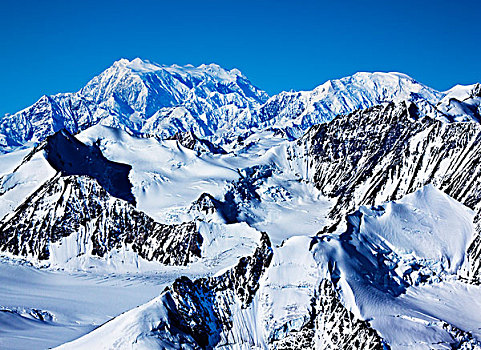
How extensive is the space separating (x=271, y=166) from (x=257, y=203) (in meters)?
20.3

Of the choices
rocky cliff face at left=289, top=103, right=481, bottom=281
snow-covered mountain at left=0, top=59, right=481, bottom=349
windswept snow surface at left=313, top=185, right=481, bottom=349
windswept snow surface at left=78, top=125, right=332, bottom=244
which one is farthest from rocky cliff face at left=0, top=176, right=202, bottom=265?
windswept snow surface at left=313, top=185, right=481, bottom=349

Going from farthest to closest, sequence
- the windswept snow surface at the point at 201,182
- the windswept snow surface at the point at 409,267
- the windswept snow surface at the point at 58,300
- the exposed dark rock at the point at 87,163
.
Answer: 1. the exposed dark rock at the point at 87,163
2. the windswept snow surface at the point at 201,182
3. the windswept snow surface at the point at 58,300
4. the windswept snow surface at the point at 409,267

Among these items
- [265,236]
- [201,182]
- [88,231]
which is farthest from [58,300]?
[201,182]

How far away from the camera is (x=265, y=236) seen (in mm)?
93875

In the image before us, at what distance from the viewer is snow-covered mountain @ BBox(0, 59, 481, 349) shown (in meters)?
72.0

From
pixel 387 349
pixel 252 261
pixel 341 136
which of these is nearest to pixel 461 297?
pixel 387 349

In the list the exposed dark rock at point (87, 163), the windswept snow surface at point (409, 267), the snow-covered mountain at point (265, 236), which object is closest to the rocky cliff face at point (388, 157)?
the snow-covered mountain at point (265, 236)

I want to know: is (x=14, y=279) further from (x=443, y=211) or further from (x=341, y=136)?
(x=341, y=136)

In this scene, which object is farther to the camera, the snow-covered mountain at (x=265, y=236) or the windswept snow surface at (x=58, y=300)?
the windswept snow surface at (x=58, y=300)

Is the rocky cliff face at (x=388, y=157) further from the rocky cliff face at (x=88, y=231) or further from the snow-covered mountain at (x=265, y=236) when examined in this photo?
the rocky cliff face at (x=88, y=231)

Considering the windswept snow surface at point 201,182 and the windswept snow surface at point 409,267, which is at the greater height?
the windswept snow surface at point 201,182

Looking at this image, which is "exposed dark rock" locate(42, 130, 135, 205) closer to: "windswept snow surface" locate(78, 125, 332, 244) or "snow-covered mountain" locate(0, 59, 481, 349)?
"snow-covered mountain" locate(0, 59, 481, 349)

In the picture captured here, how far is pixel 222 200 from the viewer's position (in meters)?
152

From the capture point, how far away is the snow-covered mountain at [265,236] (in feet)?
236
